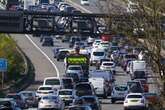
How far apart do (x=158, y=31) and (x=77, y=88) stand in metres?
34.2

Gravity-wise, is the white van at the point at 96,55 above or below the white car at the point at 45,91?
below

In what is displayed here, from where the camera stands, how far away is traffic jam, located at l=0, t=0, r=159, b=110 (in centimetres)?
4454

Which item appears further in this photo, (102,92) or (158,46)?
(102,92)

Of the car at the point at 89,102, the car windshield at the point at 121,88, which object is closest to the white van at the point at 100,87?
the car windshield at the point at 121,88

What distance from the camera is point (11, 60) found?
265ft

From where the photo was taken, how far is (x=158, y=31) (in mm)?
25484

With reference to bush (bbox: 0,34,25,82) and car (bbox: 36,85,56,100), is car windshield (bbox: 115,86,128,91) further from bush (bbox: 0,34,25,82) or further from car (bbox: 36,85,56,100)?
bush (bbox: 0,34,25,82)

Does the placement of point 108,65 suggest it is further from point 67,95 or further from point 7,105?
point 7,105

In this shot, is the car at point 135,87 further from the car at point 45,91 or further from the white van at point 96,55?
the white van at point 96,55

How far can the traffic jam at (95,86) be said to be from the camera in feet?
146

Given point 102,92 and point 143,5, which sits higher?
point 143,5

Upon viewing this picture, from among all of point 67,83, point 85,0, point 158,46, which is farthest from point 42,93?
point 85,0

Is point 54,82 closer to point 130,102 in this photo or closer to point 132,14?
point 130,102

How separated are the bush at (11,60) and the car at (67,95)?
20.2 metres
